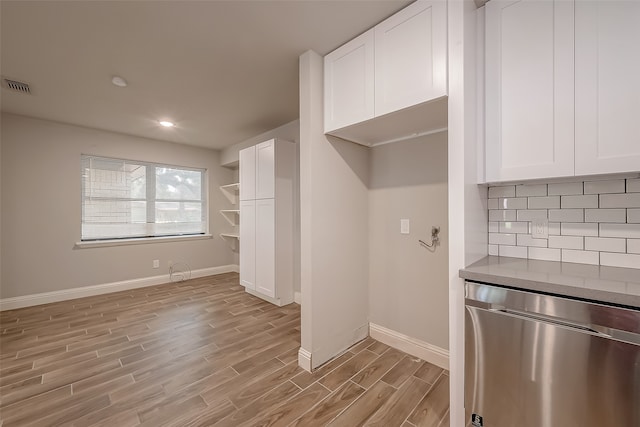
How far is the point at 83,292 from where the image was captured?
381 centimetres

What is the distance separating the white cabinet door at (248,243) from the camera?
378 centimetres

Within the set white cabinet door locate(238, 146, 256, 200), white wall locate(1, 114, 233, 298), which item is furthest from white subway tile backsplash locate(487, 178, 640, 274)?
white wall locate(1, 114, 233, 298)

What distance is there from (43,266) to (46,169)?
133cm

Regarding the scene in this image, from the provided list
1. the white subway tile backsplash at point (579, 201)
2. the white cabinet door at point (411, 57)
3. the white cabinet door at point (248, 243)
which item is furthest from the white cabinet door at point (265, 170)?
the white subway tile backsplash at point (579, 201)

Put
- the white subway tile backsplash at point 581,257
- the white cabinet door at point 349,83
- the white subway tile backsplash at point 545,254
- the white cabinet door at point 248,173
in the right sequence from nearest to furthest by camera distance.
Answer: the white subway tile backsplash at point 581,257 → the white subway tile backsplash at point 545,254 → the white cabinet door at point 349,83 → the white cabinet door at point 248,173

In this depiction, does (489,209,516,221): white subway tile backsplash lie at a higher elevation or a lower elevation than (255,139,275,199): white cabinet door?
lower

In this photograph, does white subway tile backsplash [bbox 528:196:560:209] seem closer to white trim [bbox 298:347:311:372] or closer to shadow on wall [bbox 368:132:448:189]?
shadow on wall [bbox 368:132:448:189]

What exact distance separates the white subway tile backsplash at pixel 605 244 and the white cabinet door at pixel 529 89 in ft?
1.46

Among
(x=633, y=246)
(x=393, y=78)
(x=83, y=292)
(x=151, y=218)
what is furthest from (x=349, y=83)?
(x=83, y=292)

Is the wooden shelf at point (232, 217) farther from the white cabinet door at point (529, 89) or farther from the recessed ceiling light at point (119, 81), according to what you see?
the white cabinet door at point (529, 89)

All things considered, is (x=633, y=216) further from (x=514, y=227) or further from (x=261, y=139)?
(x=261, y=139)

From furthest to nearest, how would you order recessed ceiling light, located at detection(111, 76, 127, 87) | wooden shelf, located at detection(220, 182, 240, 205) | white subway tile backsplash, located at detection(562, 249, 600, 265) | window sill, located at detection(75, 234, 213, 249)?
1. wooden shelf, located at detection(220, 182, 240, 205)
2. window sill, located at detection(75, 234, 213, 249)
3. recessed ceiling light, located at detection(111, 76, 127, 87)
4. white subway tile backsplash, located at detection(562, 249, 600, 265)

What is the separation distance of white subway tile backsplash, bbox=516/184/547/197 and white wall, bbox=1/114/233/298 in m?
5.05

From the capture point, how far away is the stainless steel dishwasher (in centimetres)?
98
